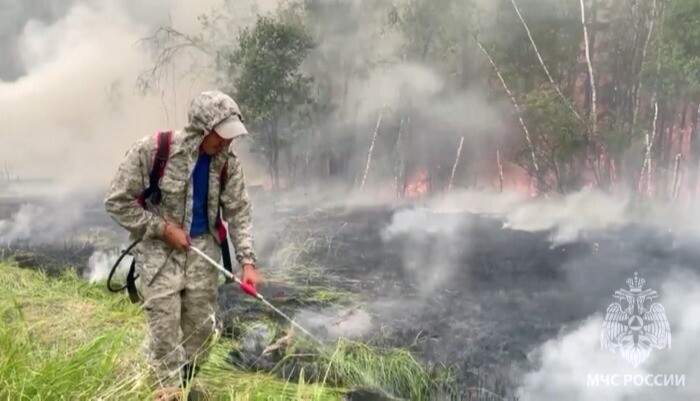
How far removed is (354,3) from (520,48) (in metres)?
0.73

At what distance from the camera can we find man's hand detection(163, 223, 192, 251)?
2426mm

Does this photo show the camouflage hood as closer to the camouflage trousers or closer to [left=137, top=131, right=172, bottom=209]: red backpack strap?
[left=137, top=131, right=172, bottom=209]: red backpack strap

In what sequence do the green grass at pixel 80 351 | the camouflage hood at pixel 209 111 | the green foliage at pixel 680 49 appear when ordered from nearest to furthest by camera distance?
the green grass at pixel 80 351 < the camouflage hood at pixel 209 111 < the green foliage at pixel 680 49

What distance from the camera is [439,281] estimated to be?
3232 millimetres

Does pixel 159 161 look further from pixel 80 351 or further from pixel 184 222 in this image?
pixel 80 351

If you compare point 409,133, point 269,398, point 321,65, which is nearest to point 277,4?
point 321,65

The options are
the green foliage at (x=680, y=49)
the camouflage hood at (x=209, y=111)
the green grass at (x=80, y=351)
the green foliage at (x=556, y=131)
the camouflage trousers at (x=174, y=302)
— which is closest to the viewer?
the green grass at (x=80, y=351)

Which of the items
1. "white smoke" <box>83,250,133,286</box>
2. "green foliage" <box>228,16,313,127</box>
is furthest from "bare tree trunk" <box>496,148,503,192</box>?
"white smoke" <box>83,250,133,286</box>

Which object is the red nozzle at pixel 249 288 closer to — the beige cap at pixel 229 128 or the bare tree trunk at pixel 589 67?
the beige cap at pixel 229 128

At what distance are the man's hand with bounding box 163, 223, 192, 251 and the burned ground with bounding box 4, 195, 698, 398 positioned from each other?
91cm

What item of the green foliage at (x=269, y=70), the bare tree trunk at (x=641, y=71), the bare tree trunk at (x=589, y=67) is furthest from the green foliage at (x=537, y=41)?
the green foliage at (x=269, y=70)

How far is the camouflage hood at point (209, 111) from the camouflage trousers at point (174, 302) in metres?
0.41

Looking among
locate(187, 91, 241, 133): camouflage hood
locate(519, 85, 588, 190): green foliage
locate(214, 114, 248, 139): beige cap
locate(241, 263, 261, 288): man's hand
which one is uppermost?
locate(519, 85, 588, 190): green foliage

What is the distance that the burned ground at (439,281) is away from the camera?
3.15 meters
